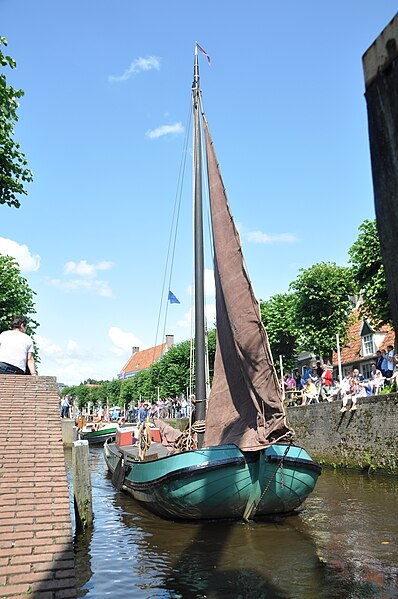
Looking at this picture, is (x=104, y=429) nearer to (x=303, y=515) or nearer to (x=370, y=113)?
(x=303, y=515)

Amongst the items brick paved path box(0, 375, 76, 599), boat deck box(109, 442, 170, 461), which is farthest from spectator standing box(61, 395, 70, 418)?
brick paved path box(0, 375, 76, 599)

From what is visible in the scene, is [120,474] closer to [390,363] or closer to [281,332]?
[390,363]

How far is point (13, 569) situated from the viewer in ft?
14.5

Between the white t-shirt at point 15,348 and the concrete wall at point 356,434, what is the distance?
8200mm

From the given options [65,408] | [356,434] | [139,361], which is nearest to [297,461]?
[356,434]

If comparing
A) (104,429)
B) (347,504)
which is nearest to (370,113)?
(347,504)

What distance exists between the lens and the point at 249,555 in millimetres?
7664

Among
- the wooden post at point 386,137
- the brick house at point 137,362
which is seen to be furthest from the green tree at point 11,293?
the brick house at point 137,362

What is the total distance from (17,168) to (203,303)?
196 inches

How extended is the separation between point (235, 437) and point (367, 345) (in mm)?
28373

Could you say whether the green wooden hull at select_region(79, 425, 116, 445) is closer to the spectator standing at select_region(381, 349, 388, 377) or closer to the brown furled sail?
the spectator standing at select_region(381, 349, 388, 377)

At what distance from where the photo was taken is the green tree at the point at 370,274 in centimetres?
2017

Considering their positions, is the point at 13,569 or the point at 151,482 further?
the point at 151,482

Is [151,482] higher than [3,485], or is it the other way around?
[3,485]
